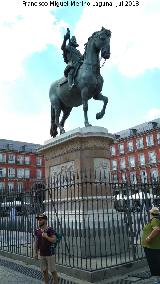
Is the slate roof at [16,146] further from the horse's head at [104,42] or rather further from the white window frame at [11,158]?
the horse's head at [104,42]

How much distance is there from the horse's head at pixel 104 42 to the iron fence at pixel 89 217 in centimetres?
387

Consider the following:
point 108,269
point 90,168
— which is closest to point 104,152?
point 90,168

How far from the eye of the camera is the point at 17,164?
2842 inches

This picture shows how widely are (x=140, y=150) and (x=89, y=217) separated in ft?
184

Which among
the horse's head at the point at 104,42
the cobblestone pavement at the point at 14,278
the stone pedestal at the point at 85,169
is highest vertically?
the horse's head at the point at 104,42

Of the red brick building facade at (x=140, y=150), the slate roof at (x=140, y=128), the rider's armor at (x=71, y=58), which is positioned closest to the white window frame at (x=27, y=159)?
the red brick building facade at (x=140, y=150)

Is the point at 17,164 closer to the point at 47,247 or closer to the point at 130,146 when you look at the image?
the point at 130,146

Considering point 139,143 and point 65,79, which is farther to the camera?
point 139,143

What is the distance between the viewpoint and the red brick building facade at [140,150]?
2382 inches

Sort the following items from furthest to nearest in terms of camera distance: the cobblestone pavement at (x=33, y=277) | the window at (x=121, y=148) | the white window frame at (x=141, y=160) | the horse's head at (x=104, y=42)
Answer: the window at (x=121, y=148) < the white window frame at (x=141, y=160) < the horse's head at (x=104, y=42) < the cobblestone pavement at (x=33, y=277)

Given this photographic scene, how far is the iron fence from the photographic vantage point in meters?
7.82

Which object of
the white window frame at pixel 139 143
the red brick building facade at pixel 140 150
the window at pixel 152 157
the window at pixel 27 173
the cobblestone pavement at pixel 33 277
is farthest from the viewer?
Result: the window at pixel 27 173

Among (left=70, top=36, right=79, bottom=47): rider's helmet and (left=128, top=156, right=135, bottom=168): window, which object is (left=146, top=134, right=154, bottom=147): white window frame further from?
(left=70, top=36, right=79, bottom=47): rider's helmet

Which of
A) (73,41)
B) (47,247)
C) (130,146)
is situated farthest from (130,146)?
(47,247)
